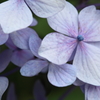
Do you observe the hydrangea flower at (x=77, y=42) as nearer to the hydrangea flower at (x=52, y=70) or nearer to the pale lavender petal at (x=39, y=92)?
the hydrangea flower at (x=52, y=70)

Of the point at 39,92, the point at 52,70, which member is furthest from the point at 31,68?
the point at 39,92

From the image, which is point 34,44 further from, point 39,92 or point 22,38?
point 39,92

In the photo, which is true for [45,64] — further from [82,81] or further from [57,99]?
[57,99]

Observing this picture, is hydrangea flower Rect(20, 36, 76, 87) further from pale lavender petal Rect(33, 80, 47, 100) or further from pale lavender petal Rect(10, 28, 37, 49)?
pale lavender petal Rect(33, 80, 47, 100)

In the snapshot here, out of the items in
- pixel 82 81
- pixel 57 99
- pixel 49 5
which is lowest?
pixel 57 99

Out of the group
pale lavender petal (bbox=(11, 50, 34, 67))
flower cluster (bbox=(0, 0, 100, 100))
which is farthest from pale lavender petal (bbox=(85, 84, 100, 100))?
pale lavender petal (bbox=(11, 50, 34, 67))

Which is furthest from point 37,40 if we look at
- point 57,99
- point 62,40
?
point 57,99

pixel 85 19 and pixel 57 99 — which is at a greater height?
pixel 85 19
